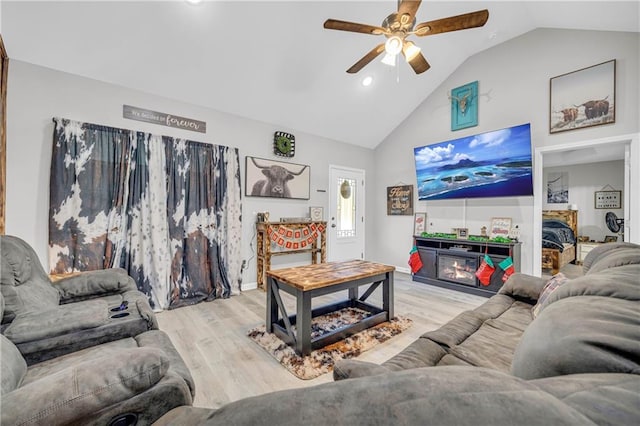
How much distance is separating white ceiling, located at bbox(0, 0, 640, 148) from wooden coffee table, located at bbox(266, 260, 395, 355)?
2.66 m

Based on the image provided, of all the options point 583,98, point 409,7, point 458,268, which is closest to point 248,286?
point 458,268

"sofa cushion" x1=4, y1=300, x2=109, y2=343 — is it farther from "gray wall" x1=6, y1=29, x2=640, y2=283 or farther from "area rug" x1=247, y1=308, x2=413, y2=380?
"gray wall" x1=6, y1=29, x2=640, y2=283

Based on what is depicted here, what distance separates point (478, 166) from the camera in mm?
4098

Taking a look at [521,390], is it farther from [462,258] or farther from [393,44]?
[462,258]

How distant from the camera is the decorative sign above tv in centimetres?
318

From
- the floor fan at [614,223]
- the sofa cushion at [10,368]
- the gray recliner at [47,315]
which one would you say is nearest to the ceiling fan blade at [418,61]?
the gray recliner at [47,315]

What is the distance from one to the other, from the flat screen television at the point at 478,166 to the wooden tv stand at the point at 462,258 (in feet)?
2.58

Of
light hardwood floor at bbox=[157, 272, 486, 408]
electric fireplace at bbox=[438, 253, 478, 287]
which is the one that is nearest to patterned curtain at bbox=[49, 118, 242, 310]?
light hardwood floor at bbox=[157, 272, 486, 408]

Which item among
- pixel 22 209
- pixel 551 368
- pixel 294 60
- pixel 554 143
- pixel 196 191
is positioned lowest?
pixel 551 368

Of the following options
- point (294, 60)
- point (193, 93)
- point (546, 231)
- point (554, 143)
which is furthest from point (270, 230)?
point (546, 231)

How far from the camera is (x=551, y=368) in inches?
27.0

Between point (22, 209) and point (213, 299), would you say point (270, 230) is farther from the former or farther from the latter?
point (22, 209)

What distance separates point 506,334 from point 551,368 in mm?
1166

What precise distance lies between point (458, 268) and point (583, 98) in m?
2.75
